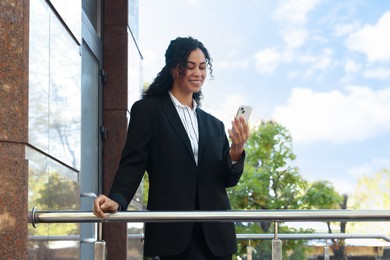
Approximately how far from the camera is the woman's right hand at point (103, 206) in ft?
12.2

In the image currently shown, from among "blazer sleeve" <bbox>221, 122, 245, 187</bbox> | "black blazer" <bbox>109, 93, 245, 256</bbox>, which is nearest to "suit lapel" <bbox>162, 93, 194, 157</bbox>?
"black blazer" <bbox>109, 93, 245, 256</bbox>

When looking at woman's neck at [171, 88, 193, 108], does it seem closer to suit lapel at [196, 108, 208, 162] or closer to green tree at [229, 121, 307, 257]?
suit lapel at [196, 108, 208, 162]

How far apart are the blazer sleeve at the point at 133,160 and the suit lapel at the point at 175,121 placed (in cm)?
9

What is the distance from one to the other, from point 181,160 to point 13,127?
79cm

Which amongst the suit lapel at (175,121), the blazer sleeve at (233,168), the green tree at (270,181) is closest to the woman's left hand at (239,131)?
the blazer sleeve at (233,168)

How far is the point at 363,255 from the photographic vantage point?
39.9m

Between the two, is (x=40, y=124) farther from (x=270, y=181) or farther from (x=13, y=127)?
(x=270, y=181)

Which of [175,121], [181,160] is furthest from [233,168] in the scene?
[175,121]

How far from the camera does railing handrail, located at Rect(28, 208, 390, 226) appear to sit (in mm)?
3672

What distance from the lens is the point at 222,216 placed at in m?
3.73

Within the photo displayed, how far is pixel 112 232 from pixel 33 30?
15.0 feet

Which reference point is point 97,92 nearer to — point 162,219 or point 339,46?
point 162,219

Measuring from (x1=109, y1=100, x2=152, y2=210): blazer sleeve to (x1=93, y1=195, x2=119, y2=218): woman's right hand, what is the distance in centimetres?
10

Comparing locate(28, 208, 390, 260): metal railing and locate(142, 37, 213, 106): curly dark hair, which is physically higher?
locate(142, 37, 213, 106): curly dark hair
